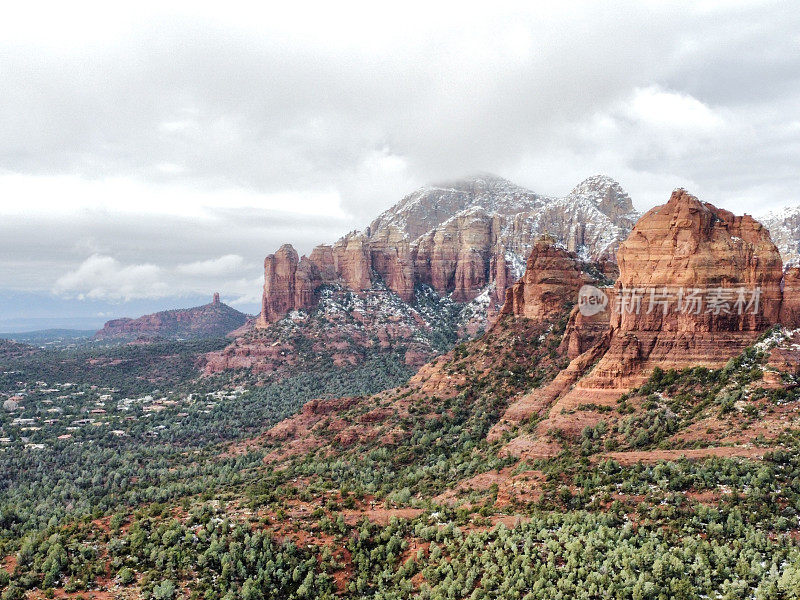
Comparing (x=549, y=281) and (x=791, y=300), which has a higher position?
(x=549, y=281)

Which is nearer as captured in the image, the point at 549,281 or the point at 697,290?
the point at 697,290

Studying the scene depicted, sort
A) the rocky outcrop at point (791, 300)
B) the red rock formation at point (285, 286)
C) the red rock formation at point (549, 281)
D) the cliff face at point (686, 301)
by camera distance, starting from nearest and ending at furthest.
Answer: the cliff face at point (686, 301)
the rocky outcrop at point (791, 300)
the red rock formation at point (549, 281)
the red rock formation at point (285, 286)

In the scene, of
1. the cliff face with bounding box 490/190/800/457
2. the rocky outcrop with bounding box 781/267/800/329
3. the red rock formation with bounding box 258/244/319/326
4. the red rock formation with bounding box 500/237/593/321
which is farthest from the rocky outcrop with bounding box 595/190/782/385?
the red rock formation with bounding box 258/244/319/326

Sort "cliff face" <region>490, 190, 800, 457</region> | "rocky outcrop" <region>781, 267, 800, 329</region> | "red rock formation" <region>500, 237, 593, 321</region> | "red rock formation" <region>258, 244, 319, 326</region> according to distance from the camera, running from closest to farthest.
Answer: "cliff face" <region>490, 190, 800, 457</region>, "rocky outcrop" <region>781, 267, 800, 329</region>, "red rock formation" <region>500, 237, 593, 321</region>, "red rock formation" <region>258, 244, 319, 326</region>

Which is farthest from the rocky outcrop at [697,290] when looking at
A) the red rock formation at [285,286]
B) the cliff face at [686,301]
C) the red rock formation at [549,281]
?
the red rock formation at [285,286]

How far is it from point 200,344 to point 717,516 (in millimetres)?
182986

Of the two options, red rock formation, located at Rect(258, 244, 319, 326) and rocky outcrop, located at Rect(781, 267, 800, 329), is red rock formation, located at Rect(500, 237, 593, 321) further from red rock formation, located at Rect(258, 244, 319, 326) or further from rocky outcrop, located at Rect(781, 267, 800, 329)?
red rock formation, located at Rect(258, 244, 319, 326)

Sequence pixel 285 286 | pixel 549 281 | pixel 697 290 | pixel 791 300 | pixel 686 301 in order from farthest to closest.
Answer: pixel 285 286, pixel 549 281, pixel 686 301, pixel 791 300, pixel 697 290

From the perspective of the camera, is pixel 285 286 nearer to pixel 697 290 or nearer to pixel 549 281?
pixel 549 281

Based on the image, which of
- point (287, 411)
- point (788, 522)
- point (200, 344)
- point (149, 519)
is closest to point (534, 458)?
point (788, 522)

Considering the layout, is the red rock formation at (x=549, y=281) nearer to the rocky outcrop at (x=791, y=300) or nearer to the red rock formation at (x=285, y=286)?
the rocky outcrop at (x=791, y=300)

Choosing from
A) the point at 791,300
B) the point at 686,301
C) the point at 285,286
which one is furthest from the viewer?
the point at 285,286

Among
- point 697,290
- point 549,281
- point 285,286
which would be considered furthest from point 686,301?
point 285,286

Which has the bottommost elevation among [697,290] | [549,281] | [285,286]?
[697,290]
